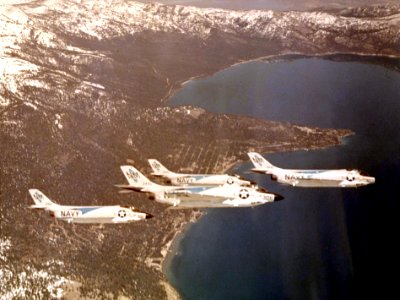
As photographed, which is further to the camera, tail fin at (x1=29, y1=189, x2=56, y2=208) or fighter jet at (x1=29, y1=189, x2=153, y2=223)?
tail fin at (x1=29, y1=189, x2=56, y2=208)

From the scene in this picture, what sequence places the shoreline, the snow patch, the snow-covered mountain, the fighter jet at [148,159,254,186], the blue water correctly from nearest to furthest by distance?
the blue water
the fighter jet at [148,159,254,186]
the snow patch
the snow-covered mountain
the shoreline

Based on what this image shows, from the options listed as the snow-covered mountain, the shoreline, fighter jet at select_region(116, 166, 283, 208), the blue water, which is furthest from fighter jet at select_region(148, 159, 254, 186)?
the shoreline

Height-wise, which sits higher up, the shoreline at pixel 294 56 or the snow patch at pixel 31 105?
the shoreline at pixel 294 56

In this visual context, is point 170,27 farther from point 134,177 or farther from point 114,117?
point 134,177

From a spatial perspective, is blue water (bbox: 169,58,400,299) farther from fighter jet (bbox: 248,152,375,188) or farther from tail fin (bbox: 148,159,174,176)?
tail fin (bbox: 148,159,174,176)

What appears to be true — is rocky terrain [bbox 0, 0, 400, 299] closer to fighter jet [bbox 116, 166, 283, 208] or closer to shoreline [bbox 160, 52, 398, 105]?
shoreline [bbox 160, 52, 398, 105]

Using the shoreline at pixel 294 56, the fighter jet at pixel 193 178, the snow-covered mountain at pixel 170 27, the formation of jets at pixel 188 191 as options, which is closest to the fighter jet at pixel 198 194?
the formation of jets at pixel 188 191

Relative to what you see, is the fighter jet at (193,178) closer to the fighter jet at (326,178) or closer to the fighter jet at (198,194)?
the fighter jet at (198,194)

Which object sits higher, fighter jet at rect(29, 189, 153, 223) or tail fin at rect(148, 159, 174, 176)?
tail fin at rect(148, 159, 174, 176)

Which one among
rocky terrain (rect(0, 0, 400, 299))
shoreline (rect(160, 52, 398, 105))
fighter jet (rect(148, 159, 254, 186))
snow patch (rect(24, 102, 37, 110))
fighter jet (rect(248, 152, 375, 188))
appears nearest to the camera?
rocky terrain (rect(0, 0, 400, 299))
